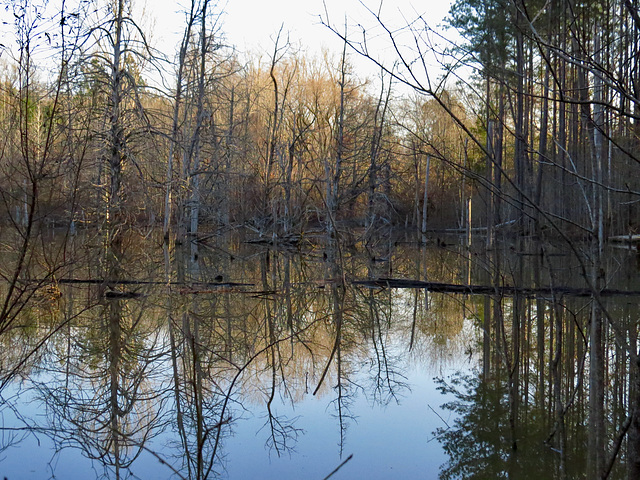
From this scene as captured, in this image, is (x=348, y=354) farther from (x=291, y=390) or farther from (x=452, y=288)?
(x=452, y=288)

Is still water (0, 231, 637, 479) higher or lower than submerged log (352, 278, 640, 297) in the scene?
lower

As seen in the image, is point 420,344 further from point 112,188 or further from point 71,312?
point 112,188

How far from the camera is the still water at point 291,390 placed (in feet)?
8.63

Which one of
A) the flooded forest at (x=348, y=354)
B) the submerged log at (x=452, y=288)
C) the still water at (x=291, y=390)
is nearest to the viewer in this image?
the flooded forest at (x=348, y=354)

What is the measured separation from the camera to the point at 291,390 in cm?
360

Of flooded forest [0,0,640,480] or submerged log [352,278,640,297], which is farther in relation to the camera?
submerged log [352,278,640,297]

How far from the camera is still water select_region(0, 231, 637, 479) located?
2629 mm

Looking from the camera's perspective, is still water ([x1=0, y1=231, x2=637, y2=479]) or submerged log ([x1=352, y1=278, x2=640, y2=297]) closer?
still water ([x1=0, y1=231, x2=637, y2=479])

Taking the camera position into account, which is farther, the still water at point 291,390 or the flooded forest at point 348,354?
the still water at point 291,390

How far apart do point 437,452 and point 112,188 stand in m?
10.5

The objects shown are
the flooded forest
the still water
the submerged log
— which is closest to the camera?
the flooded forest

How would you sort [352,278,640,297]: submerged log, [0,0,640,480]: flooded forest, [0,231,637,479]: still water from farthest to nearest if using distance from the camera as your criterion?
[352,278,640,297]: submerged log < [0,231,637,479]: still water < [0,0,640,480]: flooded forest

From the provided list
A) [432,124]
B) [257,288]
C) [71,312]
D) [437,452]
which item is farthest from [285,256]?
[432,124]

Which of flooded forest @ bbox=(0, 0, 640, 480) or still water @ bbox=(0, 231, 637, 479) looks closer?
flooded forest @ bbox=(0, 0, 640, 480)
